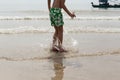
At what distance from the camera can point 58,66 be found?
251 inches

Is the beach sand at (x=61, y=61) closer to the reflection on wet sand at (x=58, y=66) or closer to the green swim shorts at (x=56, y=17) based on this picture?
the reflection on wet sand at (x=58, y=66)

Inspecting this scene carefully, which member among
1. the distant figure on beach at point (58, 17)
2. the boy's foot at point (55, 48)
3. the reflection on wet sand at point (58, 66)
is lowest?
the boy's foot at point (55, 48)

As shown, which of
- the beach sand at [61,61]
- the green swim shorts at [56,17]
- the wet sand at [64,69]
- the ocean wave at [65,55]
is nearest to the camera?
the wet sand at [64,69]

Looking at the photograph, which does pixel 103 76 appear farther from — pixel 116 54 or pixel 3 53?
pixel 3 53

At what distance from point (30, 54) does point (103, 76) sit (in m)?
2.40

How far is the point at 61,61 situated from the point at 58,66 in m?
0.48

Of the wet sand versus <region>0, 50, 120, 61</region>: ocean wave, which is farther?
<region>0, 50, 120, 61</region>: ocean wave

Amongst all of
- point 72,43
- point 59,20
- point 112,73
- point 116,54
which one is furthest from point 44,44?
point 112,73

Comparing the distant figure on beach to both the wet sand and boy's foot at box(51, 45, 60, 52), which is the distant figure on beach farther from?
the wet sand

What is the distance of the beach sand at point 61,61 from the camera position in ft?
18.5

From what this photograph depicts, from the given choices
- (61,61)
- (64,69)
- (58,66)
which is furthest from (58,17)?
(64,69)

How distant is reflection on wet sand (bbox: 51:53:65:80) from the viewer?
5.57 metres

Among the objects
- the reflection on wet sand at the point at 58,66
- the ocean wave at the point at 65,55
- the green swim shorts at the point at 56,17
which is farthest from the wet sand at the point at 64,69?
the green swim shorts at the point at 56,17

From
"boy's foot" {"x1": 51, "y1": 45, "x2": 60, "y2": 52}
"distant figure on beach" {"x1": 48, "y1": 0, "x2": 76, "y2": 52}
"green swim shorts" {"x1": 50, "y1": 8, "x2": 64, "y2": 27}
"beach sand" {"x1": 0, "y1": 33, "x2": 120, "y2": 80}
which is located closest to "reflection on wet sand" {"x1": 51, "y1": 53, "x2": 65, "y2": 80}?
"beach sand" {"x1": 0, "y1": 33, "x2": 120, "y2": 80}
